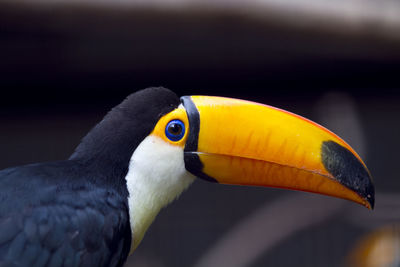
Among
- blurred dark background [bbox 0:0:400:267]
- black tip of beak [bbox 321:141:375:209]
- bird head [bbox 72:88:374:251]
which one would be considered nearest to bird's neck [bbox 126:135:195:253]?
bird head [bbox 72:88:374:251]

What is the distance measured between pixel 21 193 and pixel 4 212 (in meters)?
0.11

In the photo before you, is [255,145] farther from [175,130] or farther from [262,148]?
[175,130]

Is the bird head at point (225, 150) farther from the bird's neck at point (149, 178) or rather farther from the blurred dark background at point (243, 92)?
the blurred dark background at point (243, 92)

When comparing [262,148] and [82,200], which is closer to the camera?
[82,200]

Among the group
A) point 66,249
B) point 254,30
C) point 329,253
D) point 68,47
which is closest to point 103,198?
point 66,249

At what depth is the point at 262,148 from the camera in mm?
2801

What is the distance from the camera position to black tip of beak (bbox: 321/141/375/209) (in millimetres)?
2693

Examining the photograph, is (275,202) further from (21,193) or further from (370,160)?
(21,193)

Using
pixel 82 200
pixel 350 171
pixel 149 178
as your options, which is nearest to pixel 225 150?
pixel 149 178

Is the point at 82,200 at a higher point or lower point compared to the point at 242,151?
lower

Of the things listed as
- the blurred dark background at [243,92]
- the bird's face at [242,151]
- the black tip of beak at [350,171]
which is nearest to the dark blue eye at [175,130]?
the bird's face at [242,151]

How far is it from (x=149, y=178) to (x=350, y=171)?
0.87 meters

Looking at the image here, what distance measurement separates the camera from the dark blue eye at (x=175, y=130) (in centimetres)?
275

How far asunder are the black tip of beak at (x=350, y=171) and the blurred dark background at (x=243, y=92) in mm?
2227
